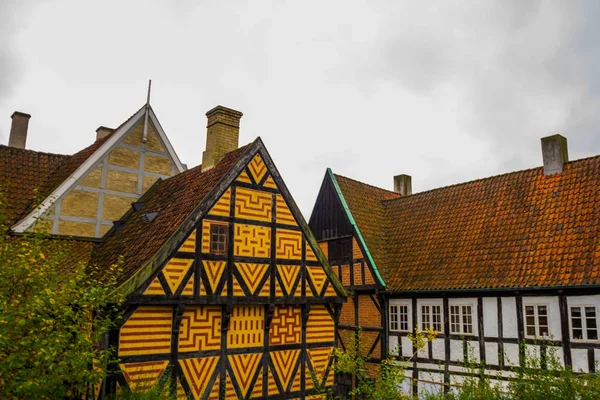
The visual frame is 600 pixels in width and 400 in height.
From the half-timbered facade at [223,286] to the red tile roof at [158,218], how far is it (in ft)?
0.15

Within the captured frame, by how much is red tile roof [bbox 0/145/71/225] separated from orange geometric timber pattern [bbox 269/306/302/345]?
7.61 metres

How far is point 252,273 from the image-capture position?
12617mm

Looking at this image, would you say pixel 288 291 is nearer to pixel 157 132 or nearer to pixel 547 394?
pixel 547 394

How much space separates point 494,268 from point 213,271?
362 inches

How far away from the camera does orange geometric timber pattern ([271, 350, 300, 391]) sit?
1290 cm

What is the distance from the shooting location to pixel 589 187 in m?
15.5

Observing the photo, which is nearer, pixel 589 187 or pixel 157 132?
pixel 589 187

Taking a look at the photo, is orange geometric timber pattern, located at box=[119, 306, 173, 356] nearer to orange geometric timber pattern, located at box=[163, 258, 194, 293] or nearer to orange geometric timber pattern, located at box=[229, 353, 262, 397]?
orange geometric timber pattern, located at box=[163, 258, 194, 293]

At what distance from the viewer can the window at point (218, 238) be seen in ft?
39.4

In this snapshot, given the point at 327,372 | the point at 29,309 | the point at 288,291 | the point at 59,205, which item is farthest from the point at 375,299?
the point at 29,309

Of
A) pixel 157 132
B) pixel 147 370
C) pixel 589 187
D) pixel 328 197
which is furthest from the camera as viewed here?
pixel 328 197

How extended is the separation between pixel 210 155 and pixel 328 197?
7646 millimetres

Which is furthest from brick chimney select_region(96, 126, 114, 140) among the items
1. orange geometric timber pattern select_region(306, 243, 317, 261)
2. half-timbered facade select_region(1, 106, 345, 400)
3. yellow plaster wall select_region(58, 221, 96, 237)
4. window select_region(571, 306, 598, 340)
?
window select_region(571, 306, 598, 340)

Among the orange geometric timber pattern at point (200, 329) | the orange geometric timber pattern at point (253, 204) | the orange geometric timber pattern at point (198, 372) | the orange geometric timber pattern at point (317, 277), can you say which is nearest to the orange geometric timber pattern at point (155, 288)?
the orange geometric timber pattern at point (200, 329)
